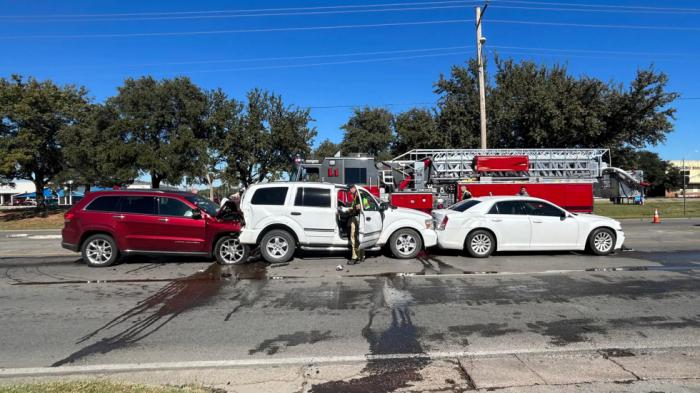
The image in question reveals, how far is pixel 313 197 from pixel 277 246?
135cm

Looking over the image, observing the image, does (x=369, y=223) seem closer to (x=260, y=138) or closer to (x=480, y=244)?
(x=480, y=244)

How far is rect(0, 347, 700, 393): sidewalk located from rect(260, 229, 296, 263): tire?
5663mm

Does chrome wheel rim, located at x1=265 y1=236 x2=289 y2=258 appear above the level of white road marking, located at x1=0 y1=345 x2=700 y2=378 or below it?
above

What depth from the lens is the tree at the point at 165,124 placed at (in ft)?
98.9

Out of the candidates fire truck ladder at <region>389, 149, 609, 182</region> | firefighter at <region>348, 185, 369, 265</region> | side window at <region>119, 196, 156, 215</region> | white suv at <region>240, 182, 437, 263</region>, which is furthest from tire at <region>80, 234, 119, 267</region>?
fire truck ladder at <region>389, 149, 609, 182</region>

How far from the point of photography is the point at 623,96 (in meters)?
24.4

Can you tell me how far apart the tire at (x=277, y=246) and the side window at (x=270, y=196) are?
649 millimetres

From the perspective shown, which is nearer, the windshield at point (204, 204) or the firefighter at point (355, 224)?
the firefighter at point (355, 224)

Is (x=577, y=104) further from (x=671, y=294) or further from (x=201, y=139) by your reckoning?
(x=201, y=139)

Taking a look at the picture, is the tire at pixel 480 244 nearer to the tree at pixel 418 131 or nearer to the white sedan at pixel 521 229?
the white sedan at pixel 521 229

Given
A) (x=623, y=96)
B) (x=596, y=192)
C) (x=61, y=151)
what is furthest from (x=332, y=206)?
(x=61, y=151)

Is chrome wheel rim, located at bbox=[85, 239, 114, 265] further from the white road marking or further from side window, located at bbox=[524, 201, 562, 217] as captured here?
side window, located at bbox=[524, 201, 562, 217]

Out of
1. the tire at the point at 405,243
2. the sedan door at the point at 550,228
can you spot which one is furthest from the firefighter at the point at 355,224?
the sedan door at the point at 550,228

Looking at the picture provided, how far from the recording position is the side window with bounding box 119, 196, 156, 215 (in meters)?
10.1
